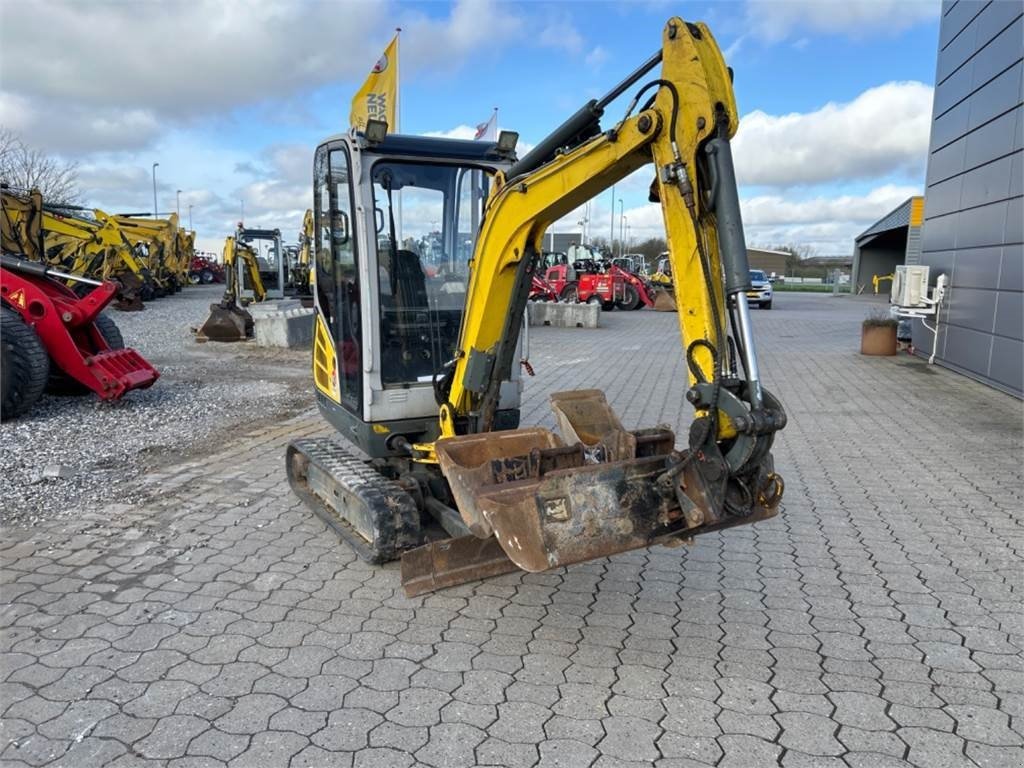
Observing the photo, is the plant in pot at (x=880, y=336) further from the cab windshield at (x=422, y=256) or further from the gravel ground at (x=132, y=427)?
the cab windshield at (x=422, y=256)

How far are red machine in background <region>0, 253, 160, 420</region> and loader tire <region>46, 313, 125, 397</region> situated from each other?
11 millimetres

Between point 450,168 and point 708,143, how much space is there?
7.55 feet

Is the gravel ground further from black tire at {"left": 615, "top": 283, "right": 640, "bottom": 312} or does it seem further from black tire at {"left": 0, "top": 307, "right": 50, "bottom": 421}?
black tire at {"left": 615, "top": 283, "right": 640, "bottom": 312}

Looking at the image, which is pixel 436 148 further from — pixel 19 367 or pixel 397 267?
pixel 19 367

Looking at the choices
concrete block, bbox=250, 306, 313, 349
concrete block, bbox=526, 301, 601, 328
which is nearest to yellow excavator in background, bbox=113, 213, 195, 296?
concrete block, bbox=250, 306, 313, 349

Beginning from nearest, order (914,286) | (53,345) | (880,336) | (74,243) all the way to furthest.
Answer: (53,345) → (914,286) → (880,336) → (74,243)

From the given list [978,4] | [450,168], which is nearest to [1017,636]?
[450,168]

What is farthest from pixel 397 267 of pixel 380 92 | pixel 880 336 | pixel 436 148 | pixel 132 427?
pixel 880 336

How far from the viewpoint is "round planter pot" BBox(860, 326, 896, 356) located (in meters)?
14.7

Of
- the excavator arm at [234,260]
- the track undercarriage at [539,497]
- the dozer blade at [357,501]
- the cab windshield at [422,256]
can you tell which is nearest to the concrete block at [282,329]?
the excavator arm at [234,260]

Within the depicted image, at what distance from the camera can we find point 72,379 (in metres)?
8.80

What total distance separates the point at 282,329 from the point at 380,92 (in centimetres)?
717

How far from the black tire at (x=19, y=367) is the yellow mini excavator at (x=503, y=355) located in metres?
3.85

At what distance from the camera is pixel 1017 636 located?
371 centimetres
